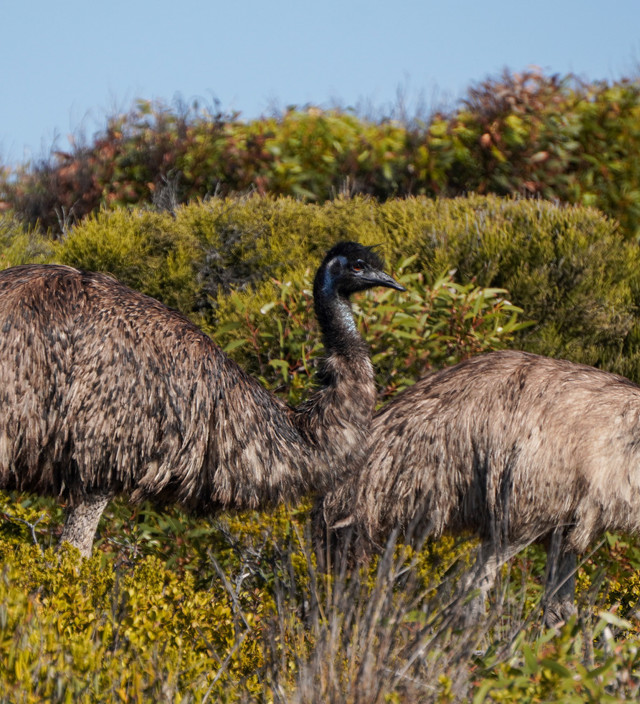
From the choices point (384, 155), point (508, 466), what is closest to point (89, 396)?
point (508, 466)

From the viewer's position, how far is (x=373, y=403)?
5285mm

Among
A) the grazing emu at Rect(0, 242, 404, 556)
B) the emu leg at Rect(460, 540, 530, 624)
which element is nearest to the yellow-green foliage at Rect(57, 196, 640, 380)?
the grazing emu at Rect(0, 242, 404, 556)

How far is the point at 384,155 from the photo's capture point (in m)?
11.6

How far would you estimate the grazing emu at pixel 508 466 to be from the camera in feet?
16.0

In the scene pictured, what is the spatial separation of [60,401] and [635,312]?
5.14 metres

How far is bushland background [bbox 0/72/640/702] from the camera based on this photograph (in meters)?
3.45

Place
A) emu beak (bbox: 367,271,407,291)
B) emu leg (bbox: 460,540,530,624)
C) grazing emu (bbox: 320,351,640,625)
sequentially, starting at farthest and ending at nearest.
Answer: emu beak (bbox: 367,271,407,291) < grazing emu (bbox: 320,351,640,625) < emu leg (bbox: 460,540,530,624)

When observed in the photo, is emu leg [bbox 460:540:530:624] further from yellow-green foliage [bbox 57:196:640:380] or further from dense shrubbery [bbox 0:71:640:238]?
dense shrubbery [bbox 0:71:640:238]

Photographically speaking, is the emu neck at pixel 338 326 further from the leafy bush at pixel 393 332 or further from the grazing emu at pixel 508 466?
the leafy bush at pixel 393 332

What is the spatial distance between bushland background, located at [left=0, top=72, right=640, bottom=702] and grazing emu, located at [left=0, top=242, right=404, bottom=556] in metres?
0.38

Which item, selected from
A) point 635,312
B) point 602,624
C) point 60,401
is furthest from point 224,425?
point 635,312

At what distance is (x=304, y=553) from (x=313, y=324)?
311cm

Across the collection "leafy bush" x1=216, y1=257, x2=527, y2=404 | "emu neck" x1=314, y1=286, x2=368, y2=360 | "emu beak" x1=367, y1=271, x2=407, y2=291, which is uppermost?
"emu beak" x1=367, y1=271, x2=407, y2=291

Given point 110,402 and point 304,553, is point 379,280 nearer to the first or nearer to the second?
point 110,402
